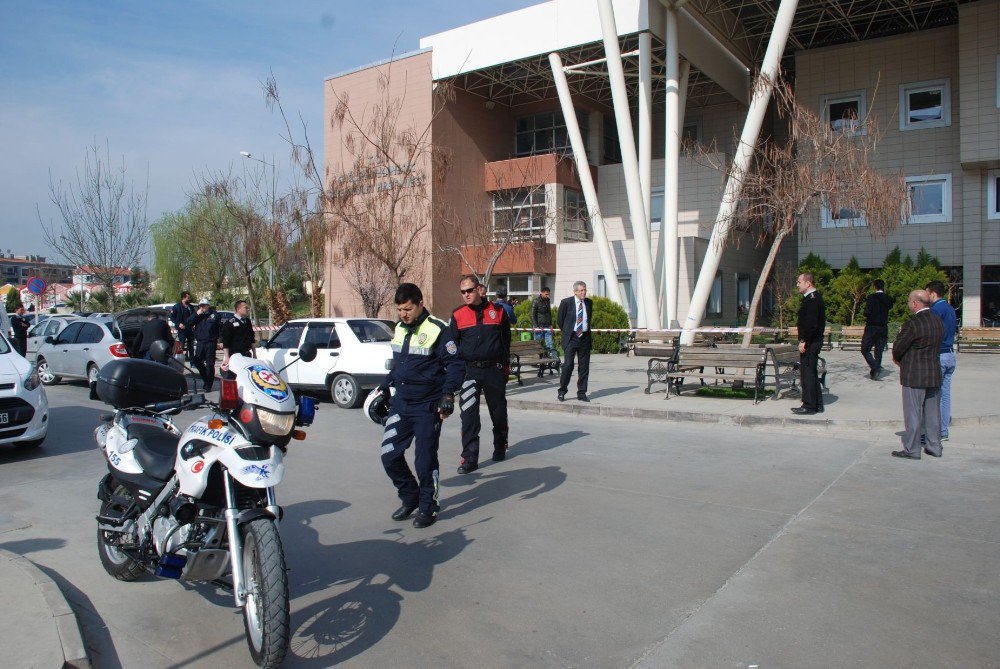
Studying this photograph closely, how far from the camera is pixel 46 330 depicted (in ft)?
62.2

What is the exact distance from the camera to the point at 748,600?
4.44 meters

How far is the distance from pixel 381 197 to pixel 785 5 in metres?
12.2

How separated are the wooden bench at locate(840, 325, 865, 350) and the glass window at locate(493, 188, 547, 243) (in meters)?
10.0

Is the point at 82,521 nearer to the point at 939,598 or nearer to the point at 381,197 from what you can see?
the point at 939,598

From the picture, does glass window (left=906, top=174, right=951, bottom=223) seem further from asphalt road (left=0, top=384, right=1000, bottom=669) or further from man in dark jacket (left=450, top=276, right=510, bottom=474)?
man in dark jacket (left=450, top=276, right=510, bottom=474)

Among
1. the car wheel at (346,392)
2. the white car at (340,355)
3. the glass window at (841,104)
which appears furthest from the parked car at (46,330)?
the glass window at (841,104)

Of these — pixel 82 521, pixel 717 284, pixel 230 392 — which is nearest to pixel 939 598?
pixel 230 392

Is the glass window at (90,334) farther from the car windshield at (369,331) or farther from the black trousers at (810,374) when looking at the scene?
the black trousers at (810,374)

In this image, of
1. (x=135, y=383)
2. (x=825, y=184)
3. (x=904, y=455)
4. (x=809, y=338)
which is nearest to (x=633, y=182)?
(x=825, y=184)

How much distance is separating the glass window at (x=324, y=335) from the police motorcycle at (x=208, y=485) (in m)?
8.14

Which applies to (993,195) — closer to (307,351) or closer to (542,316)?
(542,316)

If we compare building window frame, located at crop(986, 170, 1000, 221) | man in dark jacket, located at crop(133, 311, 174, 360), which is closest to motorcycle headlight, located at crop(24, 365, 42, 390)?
man in dark jacket, located at crop(133, 311, 174, 360)

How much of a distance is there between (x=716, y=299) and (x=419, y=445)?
23.5 metres

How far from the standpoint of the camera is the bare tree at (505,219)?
24553 mm
